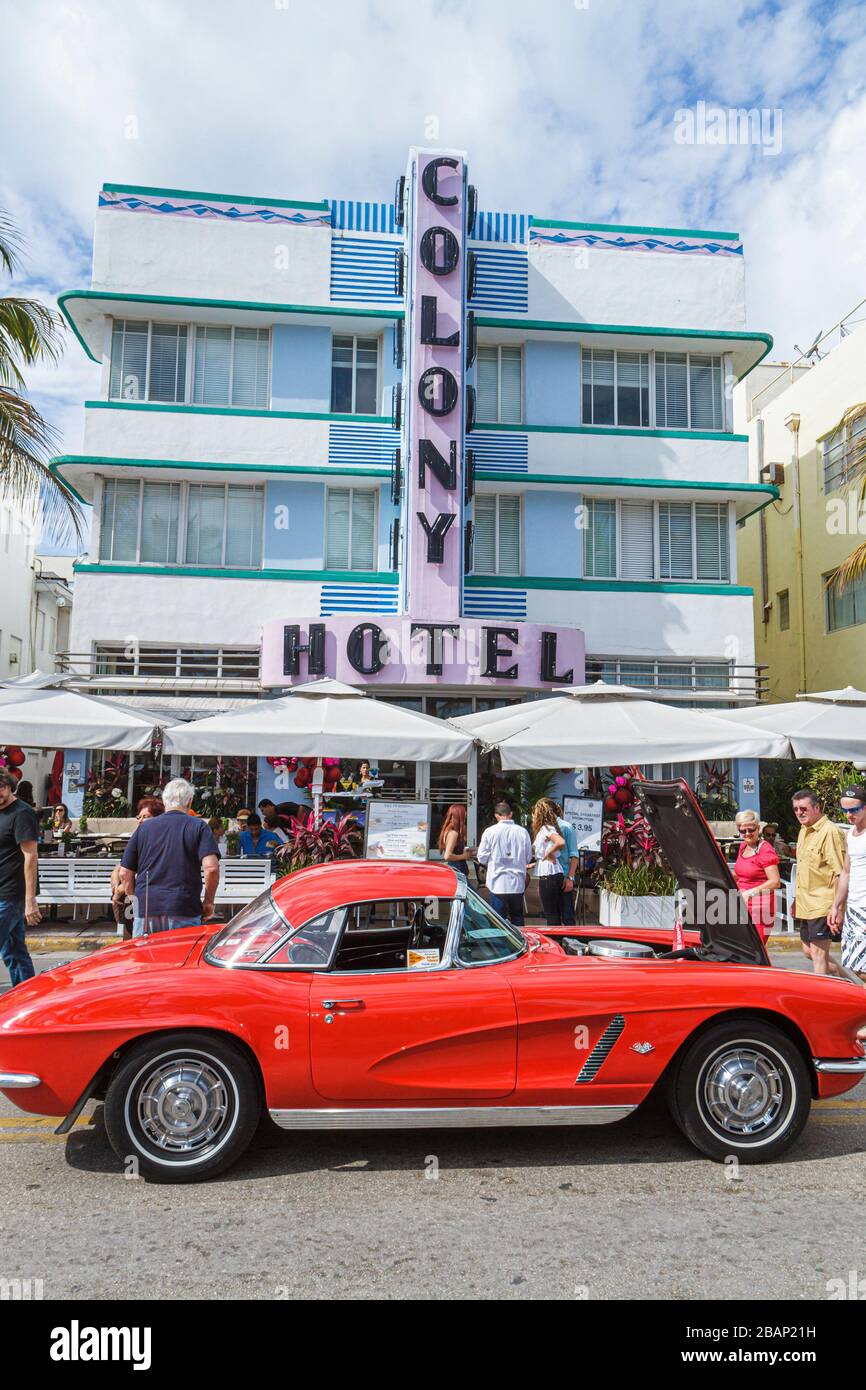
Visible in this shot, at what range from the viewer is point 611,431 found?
64.8 feet

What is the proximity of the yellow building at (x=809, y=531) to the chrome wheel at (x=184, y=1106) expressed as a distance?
56.8 ft

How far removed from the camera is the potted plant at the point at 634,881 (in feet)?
36.8

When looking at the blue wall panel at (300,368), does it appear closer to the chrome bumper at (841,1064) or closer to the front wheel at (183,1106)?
the front wheel at (183,1106)

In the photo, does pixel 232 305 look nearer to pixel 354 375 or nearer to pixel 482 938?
pixel 354 375

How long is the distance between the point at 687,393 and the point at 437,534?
6.88 m

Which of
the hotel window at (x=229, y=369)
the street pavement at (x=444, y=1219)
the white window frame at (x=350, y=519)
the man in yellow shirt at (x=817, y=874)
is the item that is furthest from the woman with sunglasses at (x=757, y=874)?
the hotel window at (x=229, y=369)

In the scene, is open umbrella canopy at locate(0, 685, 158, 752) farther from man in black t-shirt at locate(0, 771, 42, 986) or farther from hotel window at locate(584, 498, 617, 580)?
hotel window at locate(584, 498, 617, 580)

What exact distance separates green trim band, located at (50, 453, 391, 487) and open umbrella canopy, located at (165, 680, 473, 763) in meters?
8.73

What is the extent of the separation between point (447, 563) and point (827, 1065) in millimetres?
13307

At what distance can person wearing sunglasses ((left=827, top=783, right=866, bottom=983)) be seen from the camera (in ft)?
23.2

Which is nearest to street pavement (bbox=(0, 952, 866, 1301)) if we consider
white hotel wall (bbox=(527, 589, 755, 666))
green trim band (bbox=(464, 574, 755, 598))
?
white hotel wall (bbox=(527, 589, 755, 666))

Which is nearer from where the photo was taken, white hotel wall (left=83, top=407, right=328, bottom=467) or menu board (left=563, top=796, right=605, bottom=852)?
menu board (left=563, top=796, right=605, bottom=852)

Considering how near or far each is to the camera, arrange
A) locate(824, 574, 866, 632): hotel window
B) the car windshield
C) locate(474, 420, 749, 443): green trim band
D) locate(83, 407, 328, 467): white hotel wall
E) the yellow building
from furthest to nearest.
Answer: the yellow building → locate(824, 574, 866, 632): hotel window → locate(474, 420, 749, 443): green trim band → locate(83, 407, 328, 467): white hotel wall → the car windshield

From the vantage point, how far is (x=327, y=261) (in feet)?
63.5
